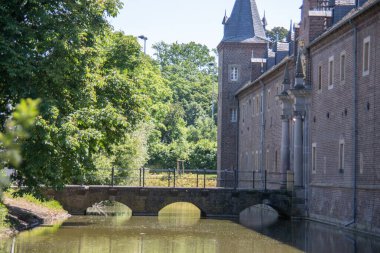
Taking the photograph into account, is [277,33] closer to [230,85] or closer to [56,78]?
[230,85]

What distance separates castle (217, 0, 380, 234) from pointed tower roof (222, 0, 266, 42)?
574cm

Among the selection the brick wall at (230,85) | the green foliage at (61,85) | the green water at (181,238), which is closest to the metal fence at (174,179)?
the brick wall at (230,85)

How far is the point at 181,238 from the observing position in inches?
953

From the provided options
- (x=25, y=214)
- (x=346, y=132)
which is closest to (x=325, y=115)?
(x=346, y=132)

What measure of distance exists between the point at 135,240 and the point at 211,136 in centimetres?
7036

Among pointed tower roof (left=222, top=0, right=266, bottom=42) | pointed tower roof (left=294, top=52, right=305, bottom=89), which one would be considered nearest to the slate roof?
pointed tower roof (left=294, top=52, right=305, bottom=89)

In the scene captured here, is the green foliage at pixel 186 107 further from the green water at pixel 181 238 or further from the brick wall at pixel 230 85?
the green water at pixel 181 238

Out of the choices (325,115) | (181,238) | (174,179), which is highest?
(325,115)

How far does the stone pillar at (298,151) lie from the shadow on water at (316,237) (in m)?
3.22

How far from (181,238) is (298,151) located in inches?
568

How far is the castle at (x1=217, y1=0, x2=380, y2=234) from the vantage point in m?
27.1

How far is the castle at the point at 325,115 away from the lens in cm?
2708

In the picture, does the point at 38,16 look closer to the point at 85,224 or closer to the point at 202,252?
the point at 202,252

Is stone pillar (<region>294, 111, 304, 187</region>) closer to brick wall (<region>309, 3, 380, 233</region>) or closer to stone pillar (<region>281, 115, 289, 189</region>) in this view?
brick wall (<region>309, 3, 380, 233</region>)
